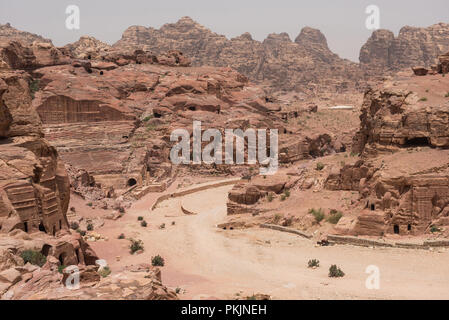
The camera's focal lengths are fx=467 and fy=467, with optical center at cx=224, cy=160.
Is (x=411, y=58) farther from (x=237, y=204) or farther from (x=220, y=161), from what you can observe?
(x=237, y=204)

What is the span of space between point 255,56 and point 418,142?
9848 cm

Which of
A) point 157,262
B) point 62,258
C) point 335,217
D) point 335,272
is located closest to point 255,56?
point 335,217

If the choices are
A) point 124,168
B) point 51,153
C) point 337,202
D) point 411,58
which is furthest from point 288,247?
point 411,58

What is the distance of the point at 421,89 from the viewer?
25.4m

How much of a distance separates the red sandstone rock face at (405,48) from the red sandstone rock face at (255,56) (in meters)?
6.12

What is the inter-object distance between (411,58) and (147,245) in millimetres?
109305

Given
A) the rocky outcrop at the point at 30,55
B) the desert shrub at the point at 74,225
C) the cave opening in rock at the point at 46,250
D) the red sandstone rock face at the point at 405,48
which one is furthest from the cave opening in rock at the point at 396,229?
the red sandstone rock face at the point at 405,48

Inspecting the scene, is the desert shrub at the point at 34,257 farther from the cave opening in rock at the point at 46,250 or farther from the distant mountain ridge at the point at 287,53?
the distant mountain ridge at the point at 287,53

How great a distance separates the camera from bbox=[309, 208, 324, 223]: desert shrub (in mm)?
24359

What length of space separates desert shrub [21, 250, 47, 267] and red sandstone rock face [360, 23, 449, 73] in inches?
4231

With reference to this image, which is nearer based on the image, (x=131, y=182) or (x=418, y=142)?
(x=418, y=142)

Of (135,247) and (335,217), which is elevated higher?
(335,217)

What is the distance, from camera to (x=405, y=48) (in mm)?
117000

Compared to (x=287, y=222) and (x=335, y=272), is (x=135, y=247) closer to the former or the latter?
(x=287, y=222)
